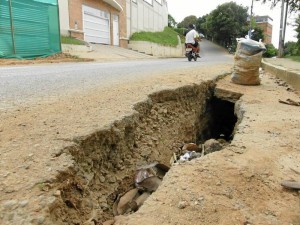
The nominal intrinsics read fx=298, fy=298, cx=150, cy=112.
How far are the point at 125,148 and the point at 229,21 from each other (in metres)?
41.1

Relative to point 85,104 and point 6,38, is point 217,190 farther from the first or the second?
point 6,38

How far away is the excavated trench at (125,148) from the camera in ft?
5.30

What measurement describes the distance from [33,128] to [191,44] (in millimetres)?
11002

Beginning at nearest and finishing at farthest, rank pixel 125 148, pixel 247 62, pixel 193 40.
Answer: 1. pixel 125 148
2. pixel 247 62
3. pixel 193 40

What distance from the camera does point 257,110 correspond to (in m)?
3.47

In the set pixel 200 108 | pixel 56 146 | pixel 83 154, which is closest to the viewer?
pixel 56 146

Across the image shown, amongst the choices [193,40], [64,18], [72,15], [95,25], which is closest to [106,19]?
[95,25]

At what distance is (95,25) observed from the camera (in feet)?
65.4

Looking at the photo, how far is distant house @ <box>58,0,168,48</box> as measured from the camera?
1689 centimetres

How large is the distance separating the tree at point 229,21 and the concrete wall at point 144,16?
9.37m

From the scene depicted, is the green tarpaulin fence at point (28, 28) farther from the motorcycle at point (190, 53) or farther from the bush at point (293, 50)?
the bush at point (293, 50)

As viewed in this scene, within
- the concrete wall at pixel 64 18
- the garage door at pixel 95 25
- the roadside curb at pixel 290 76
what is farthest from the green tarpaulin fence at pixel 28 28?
the roadside curb at pixel 290 76

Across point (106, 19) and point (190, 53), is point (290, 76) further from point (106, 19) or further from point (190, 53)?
point (106, 19)

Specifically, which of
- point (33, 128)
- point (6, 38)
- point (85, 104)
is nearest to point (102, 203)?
point (33, 128)
